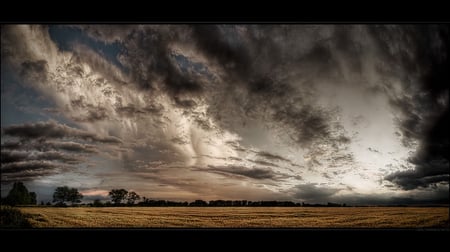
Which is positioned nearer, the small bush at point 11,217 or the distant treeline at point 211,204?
the small bush at point 11,217

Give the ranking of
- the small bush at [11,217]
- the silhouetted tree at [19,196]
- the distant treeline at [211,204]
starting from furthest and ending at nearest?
the distant treeline at [211,204], the silhouetted tree at [19,196], the small bush at [11,217]

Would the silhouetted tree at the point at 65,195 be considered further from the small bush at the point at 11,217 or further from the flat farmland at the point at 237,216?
the small bush at the point at 11,217

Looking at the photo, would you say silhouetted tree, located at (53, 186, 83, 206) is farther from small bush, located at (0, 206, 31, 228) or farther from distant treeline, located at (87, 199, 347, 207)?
small bush, located at (0, 206, 31, 228)

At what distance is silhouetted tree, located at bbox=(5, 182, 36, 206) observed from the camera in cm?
448

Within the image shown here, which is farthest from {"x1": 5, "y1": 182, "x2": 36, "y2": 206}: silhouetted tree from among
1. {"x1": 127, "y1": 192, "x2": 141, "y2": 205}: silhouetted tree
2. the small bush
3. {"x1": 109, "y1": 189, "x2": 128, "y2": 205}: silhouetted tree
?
{"x1": 127, "y1": 192, "x2": 141, "y2": 205}: silhouetted tree

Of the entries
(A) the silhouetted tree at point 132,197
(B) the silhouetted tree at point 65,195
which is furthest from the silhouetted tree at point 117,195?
(B) the silhouetted tree at point 65,195

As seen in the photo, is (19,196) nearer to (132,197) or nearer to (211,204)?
(132,197)

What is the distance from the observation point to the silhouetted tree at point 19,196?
4484mm

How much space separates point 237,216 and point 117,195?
151 cm

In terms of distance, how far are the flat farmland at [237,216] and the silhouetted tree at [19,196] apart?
0.12 meters
